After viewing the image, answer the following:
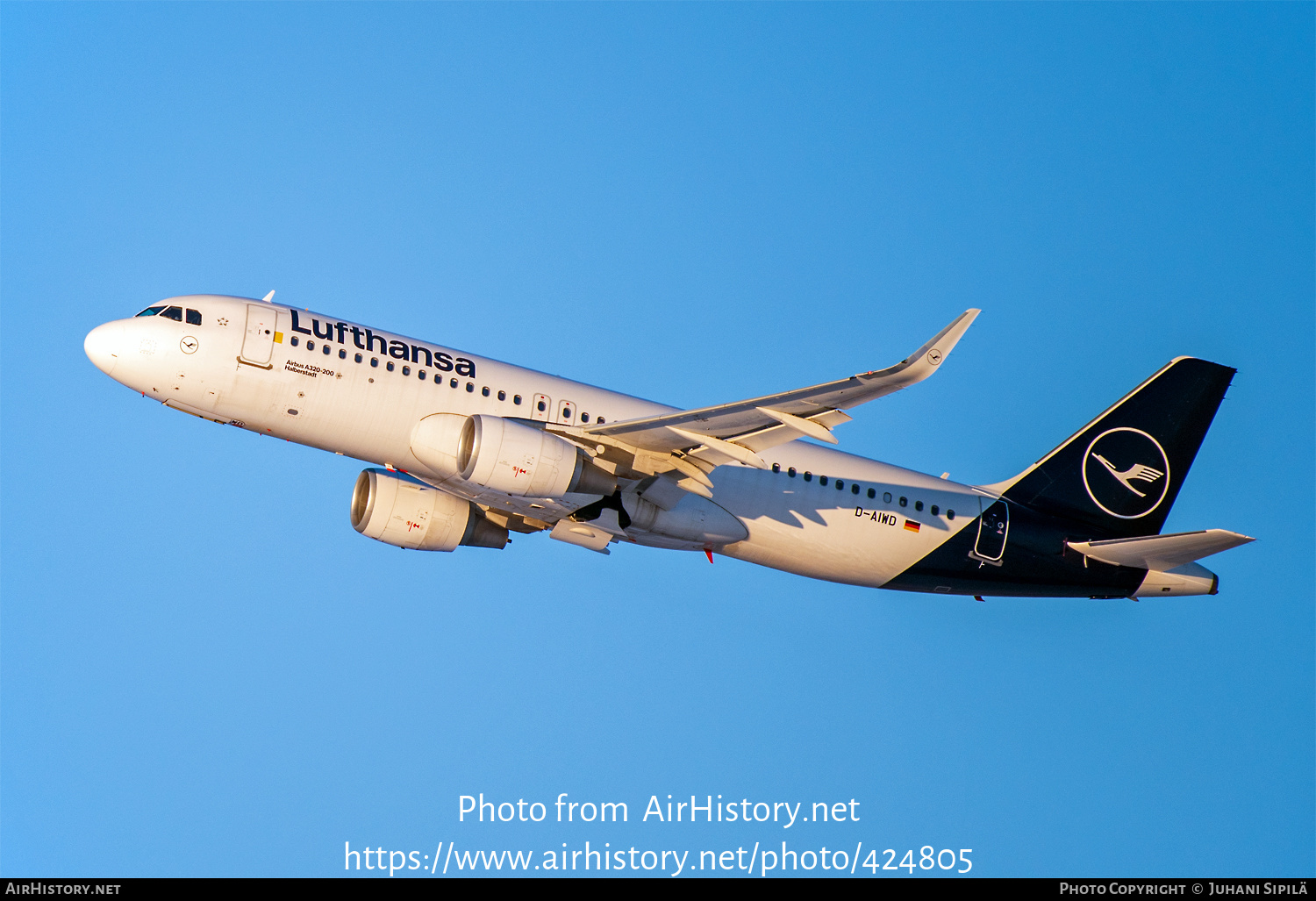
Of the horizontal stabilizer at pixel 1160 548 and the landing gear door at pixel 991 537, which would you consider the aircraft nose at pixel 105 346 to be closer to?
the landing gear door at pixel 991 537

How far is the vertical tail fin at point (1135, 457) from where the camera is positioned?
41.4 meters

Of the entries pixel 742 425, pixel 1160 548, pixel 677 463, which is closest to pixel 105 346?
pixel 677 463

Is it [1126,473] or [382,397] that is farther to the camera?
[1126,473]

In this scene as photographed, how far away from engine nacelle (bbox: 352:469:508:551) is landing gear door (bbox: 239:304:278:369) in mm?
6309

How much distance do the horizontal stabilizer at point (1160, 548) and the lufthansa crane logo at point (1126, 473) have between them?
141 centimetres

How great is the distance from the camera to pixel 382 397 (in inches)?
1364

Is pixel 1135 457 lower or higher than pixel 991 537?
higher

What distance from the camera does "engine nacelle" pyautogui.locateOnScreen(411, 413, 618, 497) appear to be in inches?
1294

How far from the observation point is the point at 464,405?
1382 inches

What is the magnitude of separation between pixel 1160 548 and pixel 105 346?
29.7m

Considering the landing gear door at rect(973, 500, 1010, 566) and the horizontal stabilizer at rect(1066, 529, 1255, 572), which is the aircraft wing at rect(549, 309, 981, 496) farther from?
the horizontal stabilizer at rect(1066, 529, 1255, 572)

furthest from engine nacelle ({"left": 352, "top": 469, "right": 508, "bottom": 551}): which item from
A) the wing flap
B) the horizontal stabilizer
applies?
the horizontal stabilizer

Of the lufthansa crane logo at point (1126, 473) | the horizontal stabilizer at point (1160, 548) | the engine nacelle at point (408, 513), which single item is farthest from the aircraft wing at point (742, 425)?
the lufthansa crane logo at point (1126, 473)

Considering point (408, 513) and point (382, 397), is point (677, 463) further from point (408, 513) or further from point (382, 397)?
point (408, 513)
